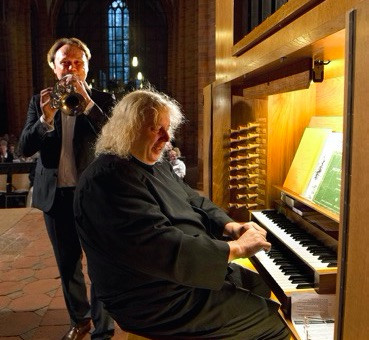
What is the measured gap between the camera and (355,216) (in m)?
1.18

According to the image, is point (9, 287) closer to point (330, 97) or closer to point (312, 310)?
point (312, 310)

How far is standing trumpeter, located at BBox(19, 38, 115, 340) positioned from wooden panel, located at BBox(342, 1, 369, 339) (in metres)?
1.82

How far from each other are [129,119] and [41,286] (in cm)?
292

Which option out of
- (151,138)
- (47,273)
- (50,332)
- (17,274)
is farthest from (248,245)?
(17,274)

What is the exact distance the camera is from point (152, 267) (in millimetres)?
1729

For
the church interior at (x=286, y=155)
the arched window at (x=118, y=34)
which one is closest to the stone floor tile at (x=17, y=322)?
A: the church interior at (x=286, y=155)

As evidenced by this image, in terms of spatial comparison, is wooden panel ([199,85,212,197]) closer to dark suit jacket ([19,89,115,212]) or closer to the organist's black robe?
dark suit jacket ([19,89,115,212])

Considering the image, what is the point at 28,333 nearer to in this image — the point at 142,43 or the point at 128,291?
the point at 128,291

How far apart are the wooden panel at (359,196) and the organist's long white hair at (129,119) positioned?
0.99 m

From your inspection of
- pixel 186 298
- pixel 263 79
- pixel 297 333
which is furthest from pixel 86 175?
pixel 263 79

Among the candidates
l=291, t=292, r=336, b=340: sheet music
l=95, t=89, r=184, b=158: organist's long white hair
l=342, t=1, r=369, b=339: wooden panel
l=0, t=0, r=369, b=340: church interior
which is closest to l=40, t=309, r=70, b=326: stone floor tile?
l=0, t=0, r=369, b=340: church interior

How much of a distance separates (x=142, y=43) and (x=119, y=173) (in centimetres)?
3027

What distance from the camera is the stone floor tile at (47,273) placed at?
4.54 metres

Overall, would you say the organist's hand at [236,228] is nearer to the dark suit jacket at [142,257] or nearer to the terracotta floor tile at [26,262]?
the dark suit jacket at [142,257]
